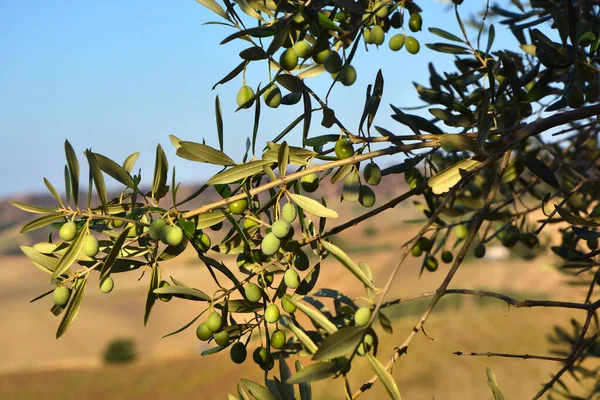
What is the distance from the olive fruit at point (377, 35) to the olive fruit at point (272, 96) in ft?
0.52

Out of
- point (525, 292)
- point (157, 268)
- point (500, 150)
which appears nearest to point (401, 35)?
point (500, 150)

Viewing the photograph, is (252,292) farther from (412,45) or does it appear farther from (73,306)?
(412,45)

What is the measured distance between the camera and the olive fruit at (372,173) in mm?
849

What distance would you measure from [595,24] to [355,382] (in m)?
5.03

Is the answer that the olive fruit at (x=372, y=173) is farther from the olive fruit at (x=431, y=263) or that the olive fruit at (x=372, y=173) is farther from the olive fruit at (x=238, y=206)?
the olive fruit at (x=431, y=263)

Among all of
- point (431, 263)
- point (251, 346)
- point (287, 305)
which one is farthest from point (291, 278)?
point (251, 346)

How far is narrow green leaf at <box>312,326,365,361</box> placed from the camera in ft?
2.03

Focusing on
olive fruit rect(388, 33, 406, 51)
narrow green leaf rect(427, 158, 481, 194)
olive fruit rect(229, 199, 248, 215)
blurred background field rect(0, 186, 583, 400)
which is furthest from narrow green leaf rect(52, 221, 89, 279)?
blurred background field rect(0, 186, 583, 400)

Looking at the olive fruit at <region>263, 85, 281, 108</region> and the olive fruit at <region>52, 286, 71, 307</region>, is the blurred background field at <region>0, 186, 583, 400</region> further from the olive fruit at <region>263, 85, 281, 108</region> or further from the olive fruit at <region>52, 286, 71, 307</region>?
the olive fruit at <region>52, 286, 71, 307</region>

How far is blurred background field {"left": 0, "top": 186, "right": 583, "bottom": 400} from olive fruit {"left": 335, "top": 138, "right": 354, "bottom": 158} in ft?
5.63

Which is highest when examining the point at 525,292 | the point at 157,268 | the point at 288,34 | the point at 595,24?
the point at 288,34

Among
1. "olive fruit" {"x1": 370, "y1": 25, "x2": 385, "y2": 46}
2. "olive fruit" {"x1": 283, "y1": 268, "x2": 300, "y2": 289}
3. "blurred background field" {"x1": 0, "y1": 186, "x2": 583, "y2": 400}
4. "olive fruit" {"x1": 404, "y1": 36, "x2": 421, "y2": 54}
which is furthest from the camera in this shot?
"blurred background field" {"x1": 0, "y1": 186, "x2": 583, "y2": 400}

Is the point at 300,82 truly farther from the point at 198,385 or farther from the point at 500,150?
the point at 198,385

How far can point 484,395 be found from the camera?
17.2 ft
